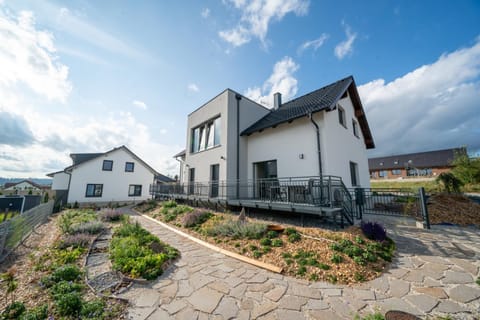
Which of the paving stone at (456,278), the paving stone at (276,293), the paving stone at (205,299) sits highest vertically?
the paving stone at (456,278)

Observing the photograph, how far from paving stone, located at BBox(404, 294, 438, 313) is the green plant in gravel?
169 inches

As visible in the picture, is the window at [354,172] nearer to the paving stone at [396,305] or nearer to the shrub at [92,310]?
the paving stone at [396,305]

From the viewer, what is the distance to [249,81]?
10641 mm

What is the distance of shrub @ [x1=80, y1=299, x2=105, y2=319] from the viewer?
2.27 metres

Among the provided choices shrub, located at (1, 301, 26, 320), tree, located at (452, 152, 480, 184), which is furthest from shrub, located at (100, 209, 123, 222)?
tree, located at (452, 152, 480, 184)

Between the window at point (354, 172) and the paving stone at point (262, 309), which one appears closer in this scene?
the paving stone at point (262, 309)

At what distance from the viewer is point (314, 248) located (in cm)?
425

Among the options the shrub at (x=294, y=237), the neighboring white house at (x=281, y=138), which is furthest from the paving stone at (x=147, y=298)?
the neighboring white house at (x=281, y=138)

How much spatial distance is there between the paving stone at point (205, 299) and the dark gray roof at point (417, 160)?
148ft

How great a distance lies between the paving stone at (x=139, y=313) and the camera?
2.32 meters

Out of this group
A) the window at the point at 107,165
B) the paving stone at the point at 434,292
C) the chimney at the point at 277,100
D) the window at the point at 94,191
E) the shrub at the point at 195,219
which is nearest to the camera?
the paving stone at the point at 434,292

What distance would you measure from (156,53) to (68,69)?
3.26m

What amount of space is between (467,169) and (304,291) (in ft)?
69.6

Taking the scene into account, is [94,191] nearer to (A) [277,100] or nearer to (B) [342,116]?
(A) [277,100]
